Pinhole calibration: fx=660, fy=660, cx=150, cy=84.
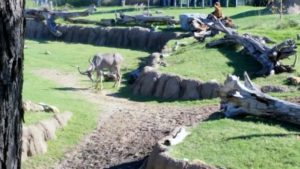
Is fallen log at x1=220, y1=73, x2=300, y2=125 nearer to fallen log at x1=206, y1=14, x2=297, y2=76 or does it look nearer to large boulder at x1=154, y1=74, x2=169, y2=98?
fallen log at x1=206, y1=14, x2=297, y2=76

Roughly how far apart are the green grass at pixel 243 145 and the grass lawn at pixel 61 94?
3235 millimetres

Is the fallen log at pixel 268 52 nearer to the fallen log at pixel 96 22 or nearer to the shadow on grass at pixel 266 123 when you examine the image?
the shadow on grass at pixel 266 123

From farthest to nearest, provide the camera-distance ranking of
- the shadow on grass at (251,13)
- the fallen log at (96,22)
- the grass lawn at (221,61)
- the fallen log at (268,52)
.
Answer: the fallen log at (96,22)
the shadow on grass at (251,13)
the grass lawn at (221,61)
the fallen log at (268,52)

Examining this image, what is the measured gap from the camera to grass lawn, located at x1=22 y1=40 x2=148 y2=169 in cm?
1306

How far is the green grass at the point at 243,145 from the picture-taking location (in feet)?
29.1

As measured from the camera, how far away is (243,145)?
9633 millimetres

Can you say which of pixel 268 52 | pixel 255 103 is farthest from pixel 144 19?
pixel 255 103

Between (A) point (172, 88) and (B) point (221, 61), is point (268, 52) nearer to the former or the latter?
(B) point (221, 61)

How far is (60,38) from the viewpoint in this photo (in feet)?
124

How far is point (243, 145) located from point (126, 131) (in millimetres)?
4676

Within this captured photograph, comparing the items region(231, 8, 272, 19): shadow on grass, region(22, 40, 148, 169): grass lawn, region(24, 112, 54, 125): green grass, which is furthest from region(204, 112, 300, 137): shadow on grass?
region(231, 8, 272, 19): shadow on grass

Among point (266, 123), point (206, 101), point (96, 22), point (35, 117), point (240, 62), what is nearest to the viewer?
point (266, 123)

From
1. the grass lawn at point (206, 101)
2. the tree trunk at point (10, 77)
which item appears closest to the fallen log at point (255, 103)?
the grass lawn at point (206, 101)

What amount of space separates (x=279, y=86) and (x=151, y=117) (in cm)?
321
